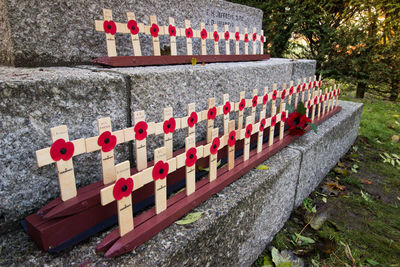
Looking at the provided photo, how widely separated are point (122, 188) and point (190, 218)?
413 millimetres

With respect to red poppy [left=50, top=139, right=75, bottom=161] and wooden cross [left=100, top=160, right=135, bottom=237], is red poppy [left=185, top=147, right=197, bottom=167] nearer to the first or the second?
wooden cross [left=100, top=160, right=135, bottom=237]

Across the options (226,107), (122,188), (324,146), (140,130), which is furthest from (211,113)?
(324,146)

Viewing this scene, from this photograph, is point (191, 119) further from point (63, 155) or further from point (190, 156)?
point (63, 155)

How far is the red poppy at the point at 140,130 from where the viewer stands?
1.30 meters

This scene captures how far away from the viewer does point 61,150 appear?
105 cm

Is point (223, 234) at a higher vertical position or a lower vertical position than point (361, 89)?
lower

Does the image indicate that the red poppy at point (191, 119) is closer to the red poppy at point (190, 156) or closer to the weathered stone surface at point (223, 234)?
the red poppy at point (190, 156)

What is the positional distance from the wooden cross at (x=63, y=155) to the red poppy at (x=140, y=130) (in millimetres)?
253

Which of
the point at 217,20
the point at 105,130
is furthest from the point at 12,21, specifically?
the point at 217,20

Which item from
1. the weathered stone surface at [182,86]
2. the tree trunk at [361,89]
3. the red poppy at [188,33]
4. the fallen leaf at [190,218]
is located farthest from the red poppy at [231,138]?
the tree trunk at [361,89]

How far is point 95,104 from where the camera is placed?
1413 mm

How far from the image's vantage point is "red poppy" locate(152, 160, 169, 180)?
4.11 ft

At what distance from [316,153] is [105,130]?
2.06 metres

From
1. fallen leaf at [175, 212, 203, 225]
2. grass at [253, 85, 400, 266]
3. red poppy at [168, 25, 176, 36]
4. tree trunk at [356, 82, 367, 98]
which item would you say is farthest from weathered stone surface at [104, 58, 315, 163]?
Result: tree trunk at [356, 82, 367, 98]
